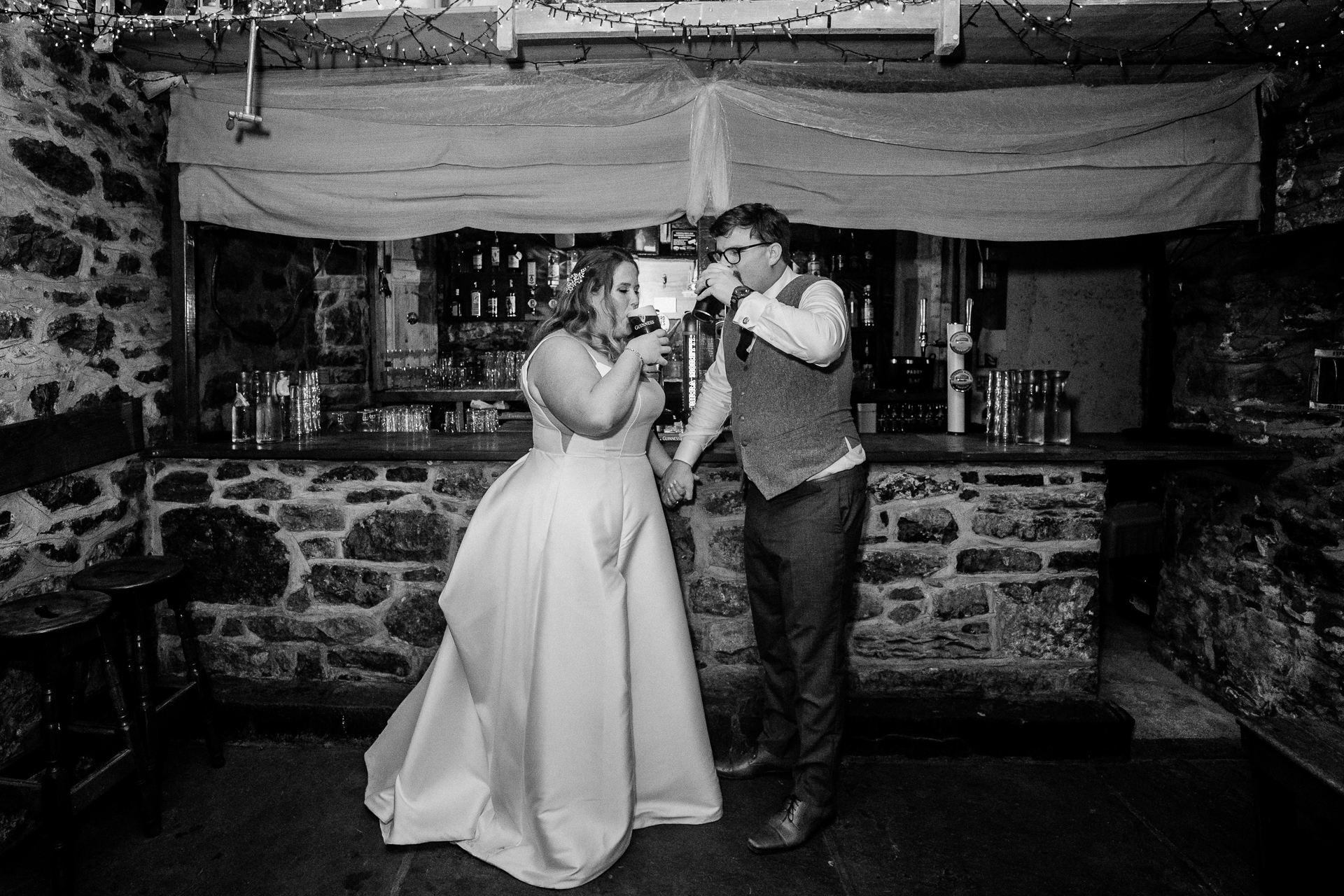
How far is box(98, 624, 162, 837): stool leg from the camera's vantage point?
2656mm

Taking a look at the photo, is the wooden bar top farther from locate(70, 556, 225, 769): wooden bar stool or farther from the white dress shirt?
the white dress shirt

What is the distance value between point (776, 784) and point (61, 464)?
3.06 m

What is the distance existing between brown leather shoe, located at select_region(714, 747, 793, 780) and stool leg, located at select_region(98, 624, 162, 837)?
196 centimetres

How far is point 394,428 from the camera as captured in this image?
5.02m

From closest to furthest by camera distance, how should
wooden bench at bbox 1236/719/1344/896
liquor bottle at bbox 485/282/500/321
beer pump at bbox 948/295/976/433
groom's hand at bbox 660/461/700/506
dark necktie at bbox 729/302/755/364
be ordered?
wooden bench at bbox 1236/719/1344/896
dark necktie at bbox 729/302/755/364
groom's hand at bbox 660/461/700/506
beer pump at bbox 948/295/976/433
liquor bottle at bbox 485/282/500/321

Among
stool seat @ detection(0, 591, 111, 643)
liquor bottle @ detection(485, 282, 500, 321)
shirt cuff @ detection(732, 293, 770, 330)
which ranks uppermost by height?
liquor bottle @ detection(485, 282, 500, 321)

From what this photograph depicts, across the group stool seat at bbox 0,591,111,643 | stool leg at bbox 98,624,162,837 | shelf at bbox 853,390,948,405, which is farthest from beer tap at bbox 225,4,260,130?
shelf at bbox 853,390,948,405

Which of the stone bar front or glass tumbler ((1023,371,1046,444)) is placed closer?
the stone bar front

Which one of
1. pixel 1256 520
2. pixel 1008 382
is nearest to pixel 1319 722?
pixel 1256 520

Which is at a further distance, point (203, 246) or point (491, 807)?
point (203, 246)

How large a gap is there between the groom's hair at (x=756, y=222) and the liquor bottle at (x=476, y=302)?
4.96 metres

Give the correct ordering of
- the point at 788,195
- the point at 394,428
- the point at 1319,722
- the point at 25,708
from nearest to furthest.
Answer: the point at 1319,722 → the point at 25,708 → the point at 788,195 → the point at 394,428

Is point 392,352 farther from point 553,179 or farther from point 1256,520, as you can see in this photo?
point 1256,520

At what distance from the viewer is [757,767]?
3045 mm
